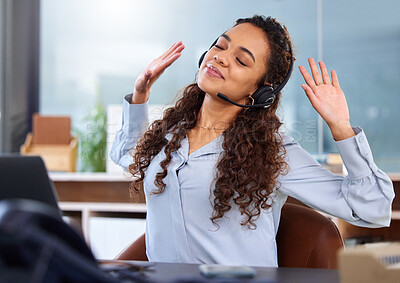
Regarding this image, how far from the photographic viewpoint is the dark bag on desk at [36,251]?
1.36 ft

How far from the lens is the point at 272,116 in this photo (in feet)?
4.55

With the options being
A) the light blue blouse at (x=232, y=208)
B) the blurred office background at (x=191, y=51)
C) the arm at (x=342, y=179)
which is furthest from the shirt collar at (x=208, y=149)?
the blurred office background at (x=191, y=51)

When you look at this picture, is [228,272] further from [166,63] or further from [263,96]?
[166,63]

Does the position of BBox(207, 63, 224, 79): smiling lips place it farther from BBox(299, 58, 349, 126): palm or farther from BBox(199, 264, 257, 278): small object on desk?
BBox(199, 264, 257, 278): small object on desk

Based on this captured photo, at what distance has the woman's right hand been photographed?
4.74ft

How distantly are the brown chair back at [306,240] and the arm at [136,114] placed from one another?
21.1 inches

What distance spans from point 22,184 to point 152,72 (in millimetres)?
699

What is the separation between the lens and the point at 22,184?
Answer: 84 centimetres

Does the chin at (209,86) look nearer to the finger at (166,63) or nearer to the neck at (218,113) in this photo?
the neck at (218,113)

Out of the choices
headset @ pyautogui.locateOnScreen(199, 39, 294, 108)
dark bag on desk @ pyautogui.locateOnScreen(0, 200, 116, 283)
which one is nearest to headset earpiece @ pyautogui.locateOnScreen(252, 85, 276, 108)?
headset @ pyautogui.locateOnScreen(199, 39, 294, 108)

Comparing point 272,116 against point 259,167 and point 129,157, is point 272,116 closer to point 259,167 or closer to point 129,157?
point 259,167

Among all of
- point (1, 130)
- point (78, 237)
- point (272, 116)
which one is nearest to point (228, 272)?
point (78, 237)

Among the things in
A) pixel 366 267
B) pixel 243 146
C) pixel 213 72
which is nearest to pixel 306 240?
pixel 243 146

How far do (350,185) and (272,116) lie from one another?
Result: 37 centimetres
